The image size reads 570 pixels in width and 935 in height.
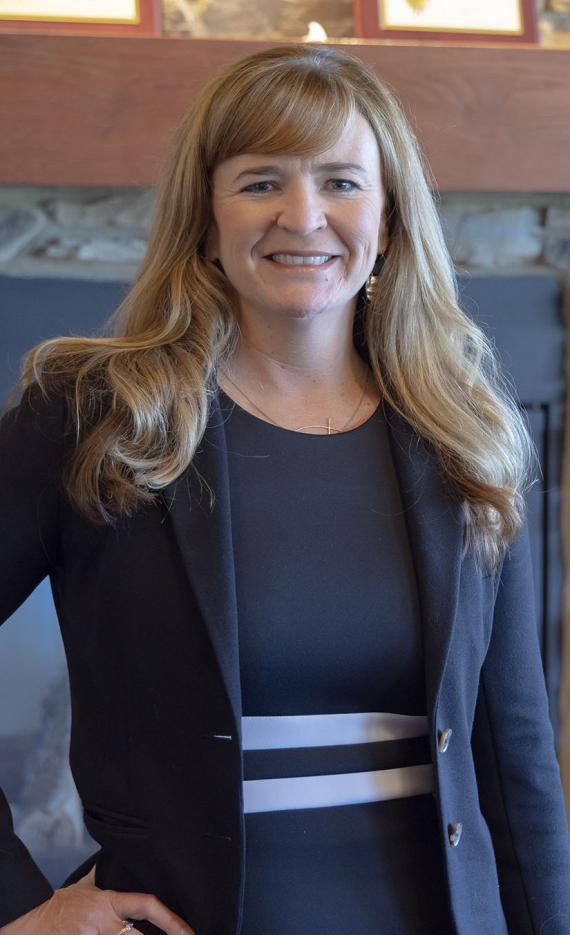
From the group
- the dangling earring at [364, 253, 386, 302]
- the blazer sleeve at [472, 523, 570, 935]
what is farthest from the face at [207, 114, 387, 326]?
the blazer sleeve at [472, 523, 570, 935]

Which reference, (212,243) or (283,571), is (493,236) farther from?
(283,571)

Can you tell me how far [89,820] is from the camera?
1.26 m

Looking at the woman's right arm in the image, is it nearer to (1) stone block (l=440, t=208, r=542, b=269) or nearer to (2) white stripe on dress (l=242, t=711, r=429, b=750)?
(2) white stripe on dress (l=242, t=711, r=429, b=750)

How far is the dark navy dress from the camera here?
1.21 metres

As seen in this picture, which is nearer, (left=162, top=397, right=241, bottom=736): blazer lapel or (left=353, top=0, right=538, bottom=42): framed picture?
(left=162, top=397, right=241, bottom=736): blazer lapel

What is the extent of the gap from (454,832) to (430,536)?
1.08 feet

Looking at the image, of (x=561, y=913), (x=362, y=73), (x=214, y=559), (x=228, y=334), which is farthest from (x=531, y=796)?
(x=362, y=73)

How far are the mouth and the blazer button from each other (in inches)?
25.3

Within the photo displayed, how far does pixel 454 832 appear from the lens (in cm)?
127

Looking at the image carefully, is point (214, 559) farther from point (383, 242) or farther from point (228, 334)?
point (383, 242)

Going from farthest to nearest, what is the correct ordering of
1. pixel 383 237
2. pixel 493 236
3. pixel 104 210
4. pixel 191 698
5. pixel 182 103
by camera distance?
pixel 493 236 → pixel 104 210 → pixel 182 103 → pixel 383 237 → pixel 191 698

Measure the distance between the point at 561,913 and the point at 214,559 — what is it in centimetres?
61

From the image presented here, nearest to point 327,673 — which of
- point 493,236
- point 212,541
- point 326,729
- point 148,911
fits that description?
point 326,729

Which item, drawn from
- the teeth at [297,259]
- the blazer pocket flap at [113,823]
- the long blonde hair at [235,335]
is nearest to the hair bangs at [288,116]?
the long blonde hair at [235,335]
